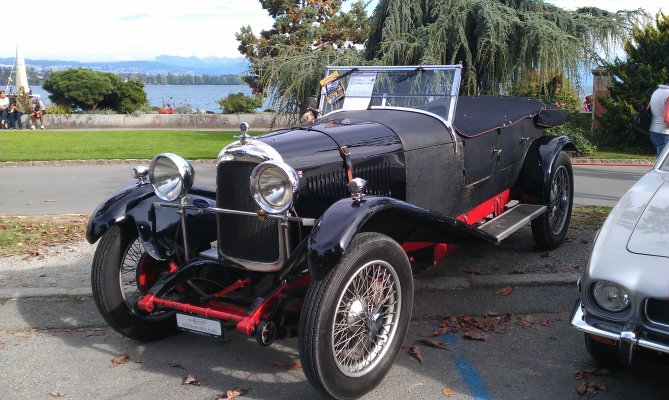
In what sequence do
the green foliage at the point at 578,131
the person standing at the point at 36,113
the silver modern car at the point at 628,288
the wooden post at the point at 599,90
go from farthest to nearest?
the person standing at the point at 36,113
the wooden post at the point at 599,90
the green foliage at the point at 578,131
the silver modern car at the point at 628,288

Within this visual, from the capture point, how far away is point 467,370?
3.94 metres

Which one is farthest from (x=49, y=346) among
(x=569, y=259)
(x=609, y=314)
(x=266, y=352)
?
(x=569, y=259)

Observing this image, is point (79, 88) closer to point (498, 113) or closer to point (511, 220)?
point (498, 113)

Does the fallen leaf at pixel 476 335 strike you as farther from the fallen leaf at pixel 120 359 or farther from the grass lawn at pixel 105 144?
the grass lawn at pixel 105 144

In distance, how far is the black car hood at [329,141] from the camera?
13.1ft

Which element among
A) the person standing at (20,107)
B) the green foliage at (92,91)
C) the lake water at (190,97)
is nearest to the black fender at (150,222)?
the person standing at (20,107)

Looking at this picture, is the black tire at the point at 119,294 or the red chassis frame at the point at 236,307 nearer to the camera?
the red chassis frame at the point at 236,307

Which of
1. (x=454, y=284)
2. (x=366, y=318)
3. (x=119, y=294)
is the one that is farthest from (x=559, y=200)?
(x=119, y=294)

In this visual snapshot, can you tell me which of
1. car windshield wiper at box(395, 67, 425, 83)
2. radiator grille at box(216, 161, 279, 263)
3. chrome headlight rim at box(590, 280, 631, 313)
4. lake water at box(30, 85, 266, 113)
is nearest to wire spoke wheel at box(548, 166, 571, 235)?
car windshield wiper at box(395, 67, 425, 83)

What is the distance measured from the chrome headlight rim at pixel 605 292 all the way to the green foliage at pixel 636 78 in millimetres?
14077

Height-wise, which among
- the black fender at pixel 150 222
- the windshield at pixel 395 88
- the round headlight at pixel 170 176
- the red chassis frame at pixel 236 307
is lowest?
the red chassis frame at pixel 236 307

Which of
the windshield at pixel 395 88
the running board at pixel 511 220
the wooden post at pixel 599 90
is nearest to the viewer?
the windshield at pixel 395 88

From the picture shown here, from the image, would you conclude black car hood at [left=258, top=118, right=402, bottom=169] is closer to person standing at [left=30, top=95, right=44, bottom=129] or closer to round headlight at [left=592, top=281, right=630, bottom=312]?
round headlight at [left=592, top=281, right=630, bottom=312]

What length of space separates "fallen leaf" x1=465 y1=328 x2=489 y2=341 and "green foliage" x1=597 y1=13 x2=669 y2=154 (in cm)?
1330
